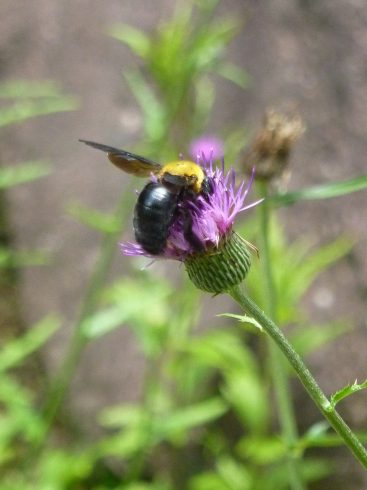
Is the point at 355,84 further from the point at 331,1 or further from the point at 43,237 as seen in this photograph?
the point at 43,237

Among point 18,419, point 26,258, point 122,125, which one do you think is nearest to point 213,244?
point 18,419

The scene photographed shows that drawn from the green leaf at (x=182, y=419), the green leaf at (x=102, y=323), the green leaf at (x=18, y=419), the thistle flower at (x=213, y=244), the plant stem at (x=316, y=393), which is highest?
the thistle flower at (x=213, y=244)

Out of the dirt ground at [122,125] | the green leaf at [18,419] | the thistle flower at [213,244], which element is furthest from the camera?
the dirt ground at [122,125]

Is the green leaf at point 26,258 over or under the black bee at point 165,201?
under

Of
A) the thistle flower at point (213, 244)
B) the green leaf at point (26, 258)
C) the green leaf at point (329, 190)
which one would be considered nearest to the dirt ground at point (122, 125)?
the green leaf at point (26, 258)

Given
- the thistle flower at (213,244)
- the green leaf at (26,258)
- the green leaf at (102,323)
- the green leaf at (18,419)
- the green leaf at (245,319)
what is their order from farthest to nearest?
the green leaf at (26,258), the green leaf at (18,419), the green leaf at (102,323), the thistle flower at (213,244), the green leaf at (245,319)

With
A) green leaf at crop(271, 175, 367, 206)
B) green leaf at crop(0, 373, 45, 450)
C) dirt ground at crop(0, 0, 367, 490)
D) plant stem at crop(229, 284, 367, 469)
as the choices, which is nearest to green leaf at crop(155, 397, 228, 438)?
green leaf at crop(0, 373, 45, 450)

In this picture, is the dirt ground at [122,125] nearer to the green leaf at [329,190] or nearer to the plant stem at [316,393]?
the green leaf at [329,190]
